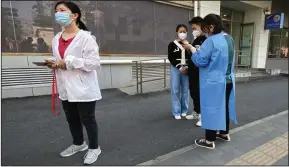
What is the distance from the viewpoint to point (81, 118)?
2.44 meters

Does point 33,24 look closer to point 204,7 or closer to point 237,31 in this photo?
point 204,7

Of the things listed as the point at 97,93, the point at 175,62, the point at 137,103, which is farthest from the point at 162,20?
the point at 97,93

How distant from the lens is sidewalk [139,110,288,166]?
2.66 m

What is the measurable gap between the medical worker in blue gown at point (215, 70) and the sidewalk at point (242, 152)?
34 cm

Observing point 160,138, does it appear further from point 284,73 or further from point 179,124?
point 284,73

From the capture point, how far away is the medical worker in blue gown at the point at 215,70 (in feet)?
8.55

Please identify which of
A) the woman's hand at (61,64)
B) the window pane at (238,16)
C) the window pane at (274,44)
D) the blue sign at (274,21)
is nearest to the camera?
the woman's hand at (61,64)

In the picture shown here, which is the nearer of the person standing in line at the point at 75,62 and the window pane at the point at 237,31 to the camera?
the person standing in line at the point at 75,62

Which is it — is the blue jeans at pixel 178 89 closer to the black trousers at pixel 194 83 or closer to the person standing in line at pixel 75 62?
the black trousers at pixel 194 83

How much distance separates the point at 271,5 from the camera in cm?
1244

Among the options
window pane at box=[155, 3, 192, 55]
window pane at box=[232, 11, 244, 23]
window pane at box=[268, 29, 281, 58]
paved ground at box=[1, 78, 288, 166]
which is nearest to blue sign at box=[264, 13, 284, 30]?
window pane at box=[232, 11, 244, 23]

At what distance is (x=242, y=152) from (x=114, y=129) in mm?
1913

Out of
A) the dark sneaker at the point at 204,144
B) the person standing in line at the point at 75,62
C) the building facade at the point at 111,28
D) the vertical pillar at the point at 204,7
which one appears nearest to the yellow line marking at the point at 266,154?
the dark sneaker at the point at 204,144

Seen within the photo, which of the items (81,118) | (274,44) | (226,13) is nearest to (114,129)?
(81,118)
